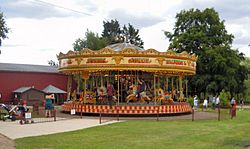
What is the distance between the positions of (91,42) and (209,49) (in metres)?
20.2

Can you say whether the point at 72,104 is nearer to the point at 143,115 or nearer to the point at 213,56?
the point at 143,115

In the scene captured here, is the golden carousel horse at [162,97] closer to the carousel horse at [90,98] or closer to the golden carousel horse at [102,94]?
the golden carousel horse at [102,94]

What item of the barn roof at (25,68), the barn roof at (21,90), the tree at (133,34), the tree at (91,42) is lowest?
the barn roof at (21,90)

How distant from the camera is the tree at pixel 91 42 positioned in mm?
59659

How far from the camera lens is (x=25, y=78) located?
156 ft

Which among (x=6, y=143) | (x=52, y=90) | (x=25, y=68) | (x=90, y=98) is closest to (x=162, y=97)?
(x=90, y=98)

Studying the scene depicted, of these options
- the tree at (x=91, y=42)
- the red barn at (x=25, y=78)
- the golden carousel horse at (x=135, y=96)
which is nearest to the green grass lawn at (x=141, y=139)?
the golden carousel horse at (x=135, y=96)

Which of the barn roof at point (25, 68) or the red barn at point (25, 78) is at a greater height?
the barn roof at point (25, 68)

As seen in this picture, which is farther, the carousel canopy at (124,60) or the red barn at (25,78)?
the red barn at (25,78)

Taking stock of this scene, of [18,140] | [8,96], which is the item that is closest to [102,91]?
[18,140]

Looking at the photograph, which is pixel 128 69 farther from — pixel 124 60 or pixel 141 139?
pixel 141 139

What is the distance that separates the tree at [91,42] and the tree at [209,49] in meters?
11.9

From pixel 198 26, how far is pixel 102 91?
27.3 m

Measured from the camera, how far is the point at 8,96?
150ft
